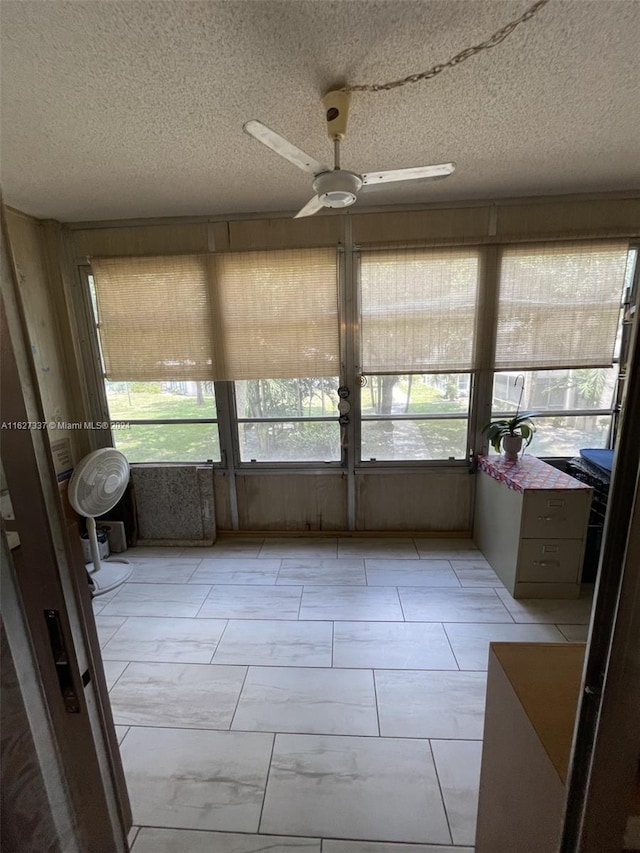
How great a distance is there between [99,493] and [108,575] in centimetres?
64

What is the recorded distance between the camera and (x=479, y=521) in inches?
117

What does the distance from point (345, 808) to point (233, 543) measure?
81.5 inches

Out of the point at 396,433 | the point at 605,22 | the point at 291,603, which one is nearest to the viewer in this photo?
the point at 605,22

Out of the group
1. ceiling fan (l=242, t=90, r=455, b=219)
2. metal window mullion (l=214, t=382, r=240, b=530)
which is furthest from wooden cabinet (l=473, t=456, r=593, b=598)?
metal window mullion (l=214, t=382, r=240, b=530)

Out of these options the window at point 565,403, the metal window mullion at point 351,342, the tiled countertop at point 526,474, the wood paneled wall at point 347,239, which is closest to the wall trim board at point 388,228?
the wood paneled wall at point 347,239

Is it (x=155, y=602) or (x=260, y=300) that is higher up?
(x=260, y=300)

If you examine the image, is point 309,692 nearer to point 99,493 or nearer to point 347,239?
point 99,493

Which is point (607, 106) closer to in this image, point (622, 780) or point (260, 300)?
point (260, 300)

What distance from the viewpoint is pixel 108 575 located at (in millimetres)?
2697

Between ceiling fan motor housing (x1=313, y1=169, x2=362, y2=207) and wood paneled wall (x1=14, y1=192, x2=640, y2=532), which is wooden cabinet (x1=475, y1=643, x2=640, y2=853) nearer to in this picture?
ceiling fan motor housing (x1=313, y1=169, x2=362, y2=207)

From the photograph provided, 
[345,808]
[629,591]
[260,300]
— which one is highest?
[260,300]

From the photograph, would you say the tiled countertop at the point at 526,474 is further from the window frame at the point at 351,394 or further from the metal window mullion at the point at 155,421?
the metal window mullion at the point at 155,421

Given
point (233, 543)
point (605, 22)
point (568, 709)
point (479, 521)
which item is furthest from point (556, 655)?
point (233, 543)

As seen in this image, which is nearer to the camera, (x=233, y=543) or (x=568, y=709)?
(x=568, y=709)
